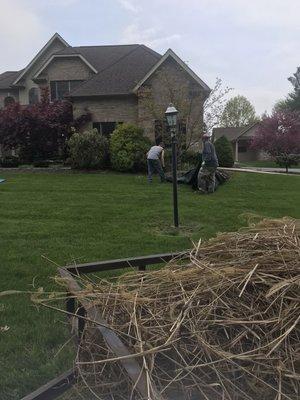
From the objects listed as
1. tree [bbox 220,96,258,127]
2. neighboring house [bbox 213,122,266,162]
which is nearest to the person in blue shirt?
neighboring house [bbox 213,122,266,162]

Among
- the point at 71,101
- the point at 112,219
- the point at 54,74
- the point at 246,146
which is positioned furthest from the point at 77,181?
the point at 246,146

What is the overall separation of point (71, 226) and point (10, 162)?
16025mm

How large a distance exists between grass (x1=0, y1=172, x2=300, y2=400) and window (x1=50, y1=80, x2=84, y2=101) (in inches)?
479

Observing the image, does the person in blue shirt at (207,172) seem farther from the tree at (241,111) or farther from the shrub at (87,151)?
the tree at (241,111)

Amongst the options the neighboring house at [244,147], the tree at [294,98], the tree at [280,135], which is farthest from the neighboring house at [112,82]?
the tree at [294,98]

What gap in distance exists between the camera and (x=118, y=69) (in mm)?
29969

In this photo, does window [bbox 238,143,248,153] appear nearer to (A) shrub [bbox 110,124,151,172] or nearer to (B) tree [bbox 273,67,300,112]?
(B) tree [bbox 273,67,300,112]

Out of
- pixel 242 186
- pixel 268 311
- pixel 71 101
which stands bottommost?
pixel 242 186

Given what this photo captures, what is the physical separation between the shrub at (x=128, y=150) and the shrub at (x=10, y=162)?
207 inches

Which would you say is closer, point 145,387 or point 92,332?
point 145,387

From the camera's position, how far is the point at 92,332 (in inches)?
88.4

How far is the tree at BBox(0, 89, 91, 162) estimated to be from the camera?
24.6 m

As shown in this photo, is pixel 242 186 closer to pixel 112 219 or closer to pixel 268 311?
pixel 112 219

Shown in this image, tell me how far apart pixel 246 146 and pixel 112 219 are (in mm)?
55054
